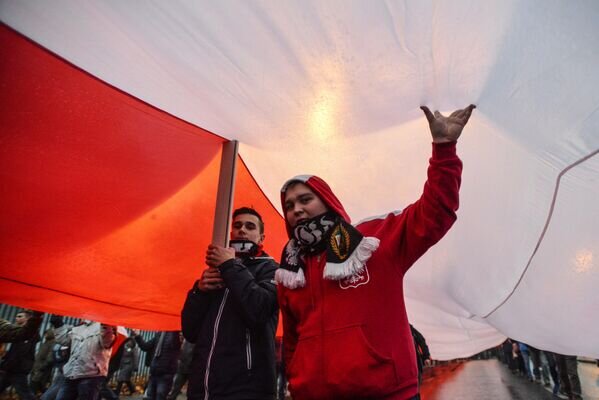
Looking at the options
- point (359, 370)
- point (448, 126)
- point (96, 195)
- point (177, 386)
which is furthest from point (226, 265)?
point (177, 386)

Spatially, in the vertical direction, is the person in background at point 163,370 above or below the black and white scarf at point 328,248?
below

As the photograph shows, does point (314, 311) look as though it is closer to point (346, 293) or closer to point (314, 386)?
point (346, 293)

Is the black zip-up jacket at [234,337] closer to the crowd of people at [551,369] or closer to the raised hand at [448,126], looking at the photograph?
the raised hand at [448,126]

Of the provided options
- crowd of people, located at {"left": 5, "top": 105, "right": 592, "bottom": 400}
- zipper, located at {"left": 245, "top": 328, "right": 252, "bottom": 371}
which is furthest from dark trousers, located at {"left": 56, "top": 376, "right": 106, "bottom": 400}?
zipper, located at {"left": 245, "top": 328, "right": 252, "bottom": 371}

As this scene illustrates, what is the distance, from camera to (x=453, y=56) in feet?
4.54

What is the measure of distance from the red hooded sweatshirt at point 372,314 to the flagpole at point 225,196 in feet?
1.81

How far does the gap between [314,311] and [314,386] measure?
0.80ft

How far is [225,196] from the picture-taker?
1922mm

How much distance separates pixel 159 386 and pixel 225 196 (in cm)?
419

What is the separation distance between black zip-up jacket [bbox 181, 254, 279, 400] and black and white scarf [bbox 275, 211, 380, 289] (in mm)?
216

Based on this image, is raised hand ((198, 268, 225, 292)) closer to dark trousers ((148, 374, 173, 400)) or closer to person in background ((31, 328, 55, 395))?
dark trousers ((148, 374, 173, 400))

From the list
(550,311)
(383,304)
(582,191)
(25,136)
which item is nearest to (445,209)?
(383,304)

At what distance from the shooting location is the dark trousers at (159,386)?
16.3ft

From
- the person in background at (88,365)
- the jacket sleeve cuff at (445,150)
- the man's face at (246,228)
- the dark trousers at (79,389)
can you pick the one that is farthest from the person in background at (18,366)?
the jacket sleeve cuff at (445,150)
